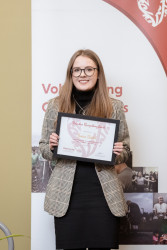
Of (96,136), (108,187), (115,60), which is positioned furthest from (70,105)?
(115,60)

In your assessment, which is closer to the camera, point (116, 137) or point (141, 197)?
point (116, 137)

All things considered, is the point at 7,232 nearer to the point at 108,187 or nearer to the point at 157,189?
the point at 108,187

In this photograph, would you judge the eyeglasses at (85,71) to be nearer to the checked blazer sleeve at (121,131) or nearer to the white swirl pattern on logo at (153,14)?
the checked blazer sleeve at (121,131)

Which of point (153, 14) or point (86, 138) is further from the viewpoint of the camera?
point (153, 14)

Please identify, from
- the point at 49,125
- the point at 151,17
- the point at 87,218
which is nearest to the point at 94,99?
the point at 49,125

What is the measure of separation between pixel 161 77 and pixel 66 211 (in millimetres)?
1122

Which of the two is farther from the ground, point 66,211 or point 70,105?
point 70,105

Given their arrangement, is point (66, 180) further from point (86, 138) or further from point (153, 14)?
point (153, 14)

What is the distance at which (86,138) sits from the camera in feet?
6.82

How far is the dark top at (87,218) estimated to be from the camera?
2.04m

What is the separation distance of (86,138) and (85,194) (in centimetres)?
28

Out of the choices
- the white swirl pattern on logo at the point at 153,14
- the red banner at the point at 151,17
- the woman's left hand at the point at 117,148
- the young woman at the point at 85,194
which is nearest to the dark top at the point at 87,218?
the young woman at the point at 85,194

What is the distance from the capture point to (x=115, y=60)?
2615 mm

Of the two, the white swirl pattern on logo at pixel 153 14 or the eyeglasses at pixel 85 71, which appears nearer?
the eyeglasses at pixel 85 71
